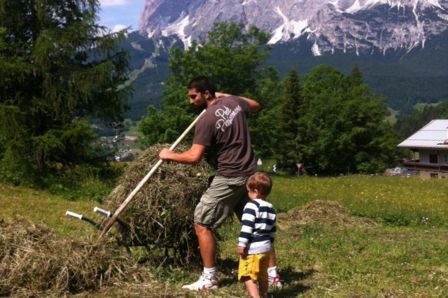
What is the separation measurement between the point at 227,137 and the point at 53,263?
2.37m

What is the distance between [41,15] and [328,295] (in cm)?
1752

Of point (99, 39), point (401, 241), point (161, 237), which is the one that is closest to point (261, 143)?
point (99, 39)

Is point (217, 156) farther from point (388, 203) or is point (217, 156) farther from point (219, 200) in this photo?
point (388, 203)

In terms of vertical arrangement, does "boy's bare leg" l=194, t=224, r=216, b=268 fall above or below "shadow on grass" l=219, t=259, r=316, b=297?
above

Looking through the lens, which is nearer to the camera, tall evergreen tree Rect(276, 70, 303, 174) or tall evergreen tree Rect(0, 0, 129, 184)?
tall evergreen tree Rect(0, 0, 129, 184)

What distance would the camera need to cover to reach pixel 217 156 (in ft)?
22.0

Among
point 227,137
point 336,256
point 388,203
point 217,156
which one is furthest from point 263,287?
point 388,203

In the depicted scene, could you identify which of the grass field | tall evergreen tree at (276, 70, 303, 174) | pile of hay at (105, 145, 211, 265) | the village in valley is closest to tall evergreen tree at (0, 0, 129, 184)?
the village in valley

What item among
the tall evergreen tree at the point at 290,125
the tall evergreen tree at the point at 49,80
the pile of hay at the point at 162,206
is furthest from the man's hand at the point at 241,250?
the tall evergreen tree at the point at 290,125

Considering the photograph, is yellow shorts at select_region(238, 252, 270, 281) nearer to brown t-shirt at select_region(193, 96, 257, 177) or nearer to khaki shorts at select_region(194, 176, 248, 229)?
khaki shorts at select_region(194, 176, 248, 229)

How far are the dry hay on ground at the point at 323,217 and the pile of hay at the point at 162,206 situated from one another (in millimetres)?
6024

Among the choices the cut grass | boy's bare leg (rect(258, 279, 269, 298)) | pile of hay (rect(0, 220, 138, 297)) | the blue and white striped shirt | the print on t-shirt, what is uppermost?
the print on t-shirt

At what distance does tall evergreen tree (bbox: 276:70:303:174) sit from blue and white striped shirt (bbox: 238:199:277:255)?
49.1m

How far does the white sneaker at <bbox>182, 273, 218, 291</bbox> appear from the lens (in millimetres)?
6613
